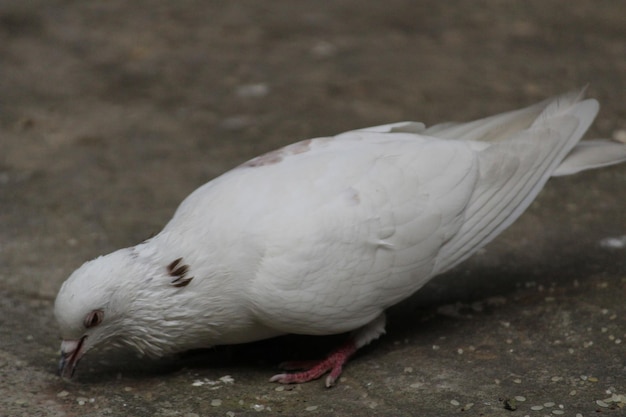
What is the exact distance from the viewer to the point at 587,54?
712 cm

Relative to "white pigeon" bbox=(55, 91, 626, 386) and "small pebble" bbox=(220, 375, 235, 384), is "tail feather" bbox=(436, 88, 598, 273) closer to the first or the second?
"white pigeon" bbox=(55, 91, 626, 386)

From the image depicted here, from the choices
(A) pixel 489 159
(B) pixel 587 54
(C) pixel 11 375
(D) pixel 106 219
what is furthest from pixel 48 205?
(B) pixel 587 54

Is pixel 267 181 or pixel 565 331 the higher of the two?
pixel 267 181

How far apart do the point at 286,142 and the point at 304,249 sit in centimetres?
253

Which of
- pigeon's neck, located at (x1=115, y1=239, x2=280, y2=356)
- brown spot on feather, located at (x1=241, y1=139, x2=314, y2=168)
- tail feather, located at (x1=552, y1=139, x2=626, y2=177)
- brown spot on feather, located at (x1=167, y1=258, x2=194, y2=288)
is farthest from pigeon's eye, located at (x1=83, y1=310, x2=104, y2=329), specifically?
tail feather, located at (x1=552, y1=139, x2=626, y2=177)

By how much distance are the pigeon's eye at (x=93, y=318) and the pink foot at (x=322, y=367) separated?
76cm

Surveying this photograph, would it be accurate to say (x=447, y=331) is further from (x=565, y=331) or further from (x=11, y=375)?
(x=11, y=375)

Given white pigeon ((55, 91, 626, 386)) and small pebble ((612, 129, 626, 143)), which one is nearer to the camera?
white pigeon ((55, 91, 626, 386))

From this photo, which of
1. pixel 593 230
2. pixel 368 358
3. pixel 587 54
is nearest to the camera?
pixel 368 358

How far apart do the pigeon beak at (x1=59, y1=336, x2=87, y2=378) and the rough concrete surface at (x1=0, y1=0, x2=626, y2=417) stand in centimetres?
8

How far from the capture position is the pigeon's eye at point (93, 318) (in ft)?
11.8

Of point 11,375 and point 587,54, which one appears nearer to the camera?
point 11,375

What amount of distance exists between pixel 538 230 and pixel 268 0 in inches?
162

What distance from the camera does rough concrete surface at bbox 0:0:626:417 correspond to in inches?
149
